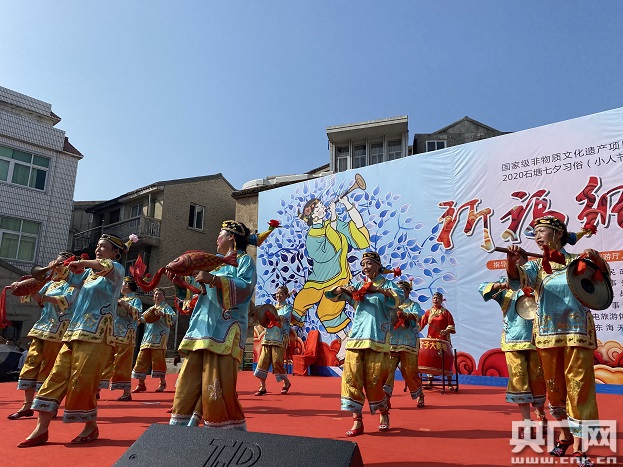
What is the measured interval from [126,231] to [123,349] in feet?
43.8

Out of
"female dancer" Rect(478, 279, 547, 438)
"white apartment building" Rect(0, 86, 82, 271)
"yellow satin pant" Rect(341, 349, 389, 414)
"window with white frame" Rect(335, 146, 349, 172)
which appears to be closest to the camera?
"yellow satin pant" Rect(341, 349, 389, 414)

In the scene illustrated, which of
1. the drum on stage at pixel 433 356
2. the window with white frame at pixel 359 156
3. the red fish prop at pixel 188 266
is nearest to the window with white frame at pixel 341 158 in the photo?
the window with white frame at pixel 359 156

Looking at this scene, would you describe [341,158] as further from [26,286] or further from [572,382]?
[572,382]

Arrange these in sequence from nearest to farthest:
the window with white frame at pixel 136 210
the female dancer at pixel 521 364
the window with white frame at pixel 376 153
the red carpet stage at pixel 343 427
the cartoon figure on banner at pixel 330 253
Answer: the red carpet stage at pixel 343 427 → the female dancer at pixel 521 364 → the cartoon figure on banner at pixel 330 253 → the window with white frame at pixel 376 153 → the window with white frame at pixel 136 210

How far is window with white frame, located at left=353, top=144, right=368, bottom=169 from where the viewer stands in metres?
18.2

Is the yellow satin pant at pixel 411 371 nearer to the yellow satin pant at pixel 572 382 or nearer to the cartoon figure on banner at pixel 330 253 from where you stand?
the yellow satin pant at pixel 572 382

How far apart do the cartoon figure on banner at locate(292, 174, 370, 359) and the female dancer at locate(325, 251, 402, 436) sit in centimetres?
762

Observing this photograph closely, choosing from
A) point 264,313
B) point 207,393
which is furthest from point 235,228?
point 207,393

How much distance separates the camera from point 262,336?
8.31 m

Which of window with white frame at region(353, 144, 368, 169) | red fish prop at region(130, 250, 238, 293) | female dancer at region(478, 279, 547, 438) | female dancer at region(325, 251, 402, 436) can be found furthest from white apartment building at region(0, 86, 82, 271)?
female dancer at region(478, 279, 547, 438)

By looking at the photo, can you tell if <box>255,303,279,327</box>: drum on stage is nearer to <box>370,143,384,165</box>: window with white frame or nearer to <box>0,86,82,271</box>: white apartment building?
<box>370,143,384,165</box>: window with white frame

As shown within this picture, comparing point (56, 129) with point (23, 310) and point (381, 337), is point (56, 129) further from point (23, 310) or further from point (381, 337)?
point (381, 337)

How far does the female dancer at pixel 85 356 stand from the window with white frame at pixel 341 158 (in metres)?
14.8

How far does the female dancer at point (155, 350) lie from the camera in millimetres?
7926
